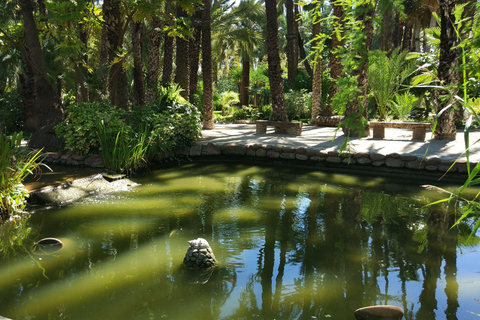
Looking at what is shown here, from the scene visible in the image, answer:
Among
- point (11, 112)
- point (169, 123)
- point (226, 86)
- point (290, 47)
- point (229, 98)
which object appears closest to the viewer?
point (169, 123)

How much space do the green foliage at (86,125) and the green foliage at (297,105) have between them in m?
9.97

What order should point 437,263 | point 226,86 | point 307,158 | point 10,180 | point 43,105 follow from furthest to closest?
point 226,86, point 43,105, point 307,158, point 10,180, point 437,263

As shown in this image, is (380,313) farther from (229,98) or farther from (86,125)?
(229,98)

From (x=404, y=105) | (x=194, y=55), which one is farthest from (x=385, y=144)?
(x=194, y=55)

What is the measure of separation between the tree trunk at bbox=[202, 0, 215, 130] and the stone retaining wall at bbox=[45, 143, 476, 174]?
14.3 feet

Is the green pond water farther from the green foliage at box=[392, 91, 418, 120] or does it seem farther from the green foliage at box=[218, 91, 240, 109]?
the green foliage at box=[218, 91, 240, 109]

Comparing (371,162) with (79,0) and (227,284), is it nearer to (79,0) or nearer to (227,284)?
(227,284)

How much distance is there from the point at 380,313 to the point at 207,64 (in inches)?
461

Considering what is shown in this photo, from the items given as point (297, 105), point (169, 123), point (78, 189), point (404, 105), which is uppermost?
point (297, 105)

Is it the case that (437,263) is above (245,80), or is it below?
below

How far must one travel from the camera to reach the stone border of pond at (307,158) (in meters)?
7.49

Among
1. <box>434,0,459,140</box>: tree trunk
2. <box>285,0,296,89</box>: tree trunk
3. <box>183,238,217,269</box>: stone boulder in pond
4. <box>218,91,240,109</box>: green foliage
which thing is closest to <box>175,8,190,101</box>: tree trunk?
<box>434,0,459,140</box>: tree trunk

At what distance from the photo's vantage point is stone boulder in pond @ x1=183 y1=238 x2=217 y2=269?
3691 mm

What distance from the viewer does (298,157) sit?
881 centimetres
